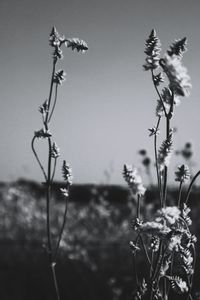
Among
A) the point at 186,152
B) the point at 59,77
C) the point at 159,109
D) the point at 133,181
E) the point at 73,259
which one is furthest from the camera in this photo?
the point at 73,259

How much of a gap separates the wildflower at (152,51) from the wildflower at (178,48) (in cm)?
7

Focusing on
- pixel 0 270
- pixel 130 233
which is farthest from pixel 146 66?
pixel 130 233

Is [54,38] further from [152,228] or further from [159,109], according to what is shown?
[152,228]

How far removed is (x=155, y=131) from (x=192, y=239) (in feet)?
→ 1.25

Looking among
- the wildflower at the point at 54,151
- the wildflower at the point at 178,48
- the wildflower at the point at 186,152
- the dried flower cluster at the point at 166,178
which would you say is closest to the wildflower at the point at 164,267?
the dried flower cluster at the point at 166,178

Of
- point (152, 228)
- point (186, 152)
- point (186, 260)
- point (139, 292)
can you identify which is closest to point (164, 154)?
point (152, 228)

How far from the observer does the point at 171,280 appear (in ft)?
4.67

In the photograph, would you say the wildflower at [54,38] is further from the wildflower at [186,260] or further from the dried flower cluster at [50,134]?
the wildflower at [186,260]

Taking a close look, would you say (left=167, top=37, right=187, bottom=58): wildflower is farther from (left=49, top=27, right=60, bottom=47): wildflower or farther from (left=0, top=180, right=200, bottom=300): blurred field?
(left=0, top=180, right=200, bottom=300): blurred field

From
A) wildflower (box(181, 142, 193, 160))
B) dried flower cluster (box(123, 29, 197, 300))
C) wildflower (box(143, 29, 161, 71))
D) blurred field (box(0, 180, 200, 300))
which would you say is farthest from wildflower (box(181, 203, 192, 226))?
wildflower (box(181, 142, 193, 160))

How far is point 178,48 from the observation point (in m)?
1.21

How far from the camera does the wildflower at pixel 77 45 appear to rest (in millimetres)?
1587

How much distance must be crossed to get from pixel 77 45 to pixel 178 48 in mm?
487

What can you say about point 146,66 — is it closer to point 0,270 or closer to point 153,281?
point 153,281
